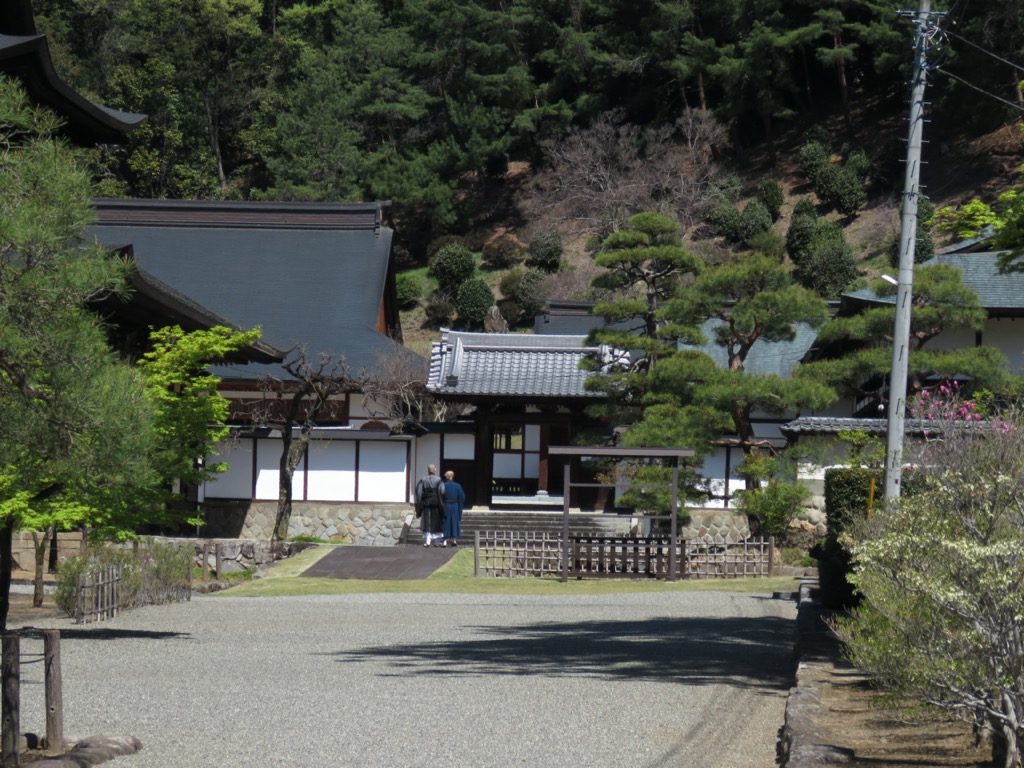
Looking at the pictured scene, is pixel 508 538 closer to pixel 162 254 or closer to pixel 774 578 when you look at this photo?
pixel 774 578

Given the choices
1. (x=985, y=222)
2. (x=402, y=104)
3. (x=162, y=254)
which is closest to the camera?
(x=985, y=222)

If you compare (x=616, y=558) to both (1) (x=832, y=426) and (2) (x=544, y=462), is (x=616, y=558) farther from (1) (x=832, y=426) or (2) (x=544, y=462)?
(2) (x=544, y=462)

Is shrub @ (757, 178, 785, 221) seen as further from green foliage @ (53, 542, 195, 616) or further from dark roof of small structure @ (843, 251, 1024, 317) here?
green foliage @ (53, 542, 195, 616)

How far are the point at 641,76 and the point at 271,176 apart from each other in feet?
48.3

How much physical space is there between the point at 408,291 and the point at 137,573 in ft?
97.5

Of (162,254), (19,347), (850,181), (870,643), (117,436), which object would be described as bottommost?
(870,643)

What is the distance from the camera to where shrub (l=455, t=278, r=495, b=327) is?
40.7 m

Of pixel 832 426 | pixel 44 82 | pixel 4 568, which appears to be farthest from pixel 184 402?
pixel 832 426

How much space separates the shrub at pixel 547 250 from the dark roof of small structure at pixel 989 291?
19593mm

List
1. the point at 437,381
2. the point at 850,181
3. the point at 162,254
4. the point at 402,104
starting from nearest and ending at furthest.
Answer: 1. the point at 437,381
2. the point at 162,254
3. the point at 850,181
4. the point at 402,104

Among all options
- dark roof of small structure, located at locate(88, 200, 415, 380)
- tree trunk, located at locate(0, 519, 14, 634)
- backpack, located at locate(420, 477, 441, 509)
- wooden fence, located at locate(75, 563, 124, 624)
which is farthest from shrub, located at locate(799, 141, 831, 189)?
tree trunk, located at locate(0, 519, 14, 634)

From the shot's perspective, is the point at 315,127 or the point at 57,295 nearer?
the point at 57,295

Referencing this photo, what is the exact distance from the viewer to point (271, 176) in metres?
47.3

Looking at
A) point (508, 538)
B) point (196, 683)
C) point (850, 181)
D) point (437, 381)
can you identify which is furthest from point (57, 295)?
point (850, 181)
